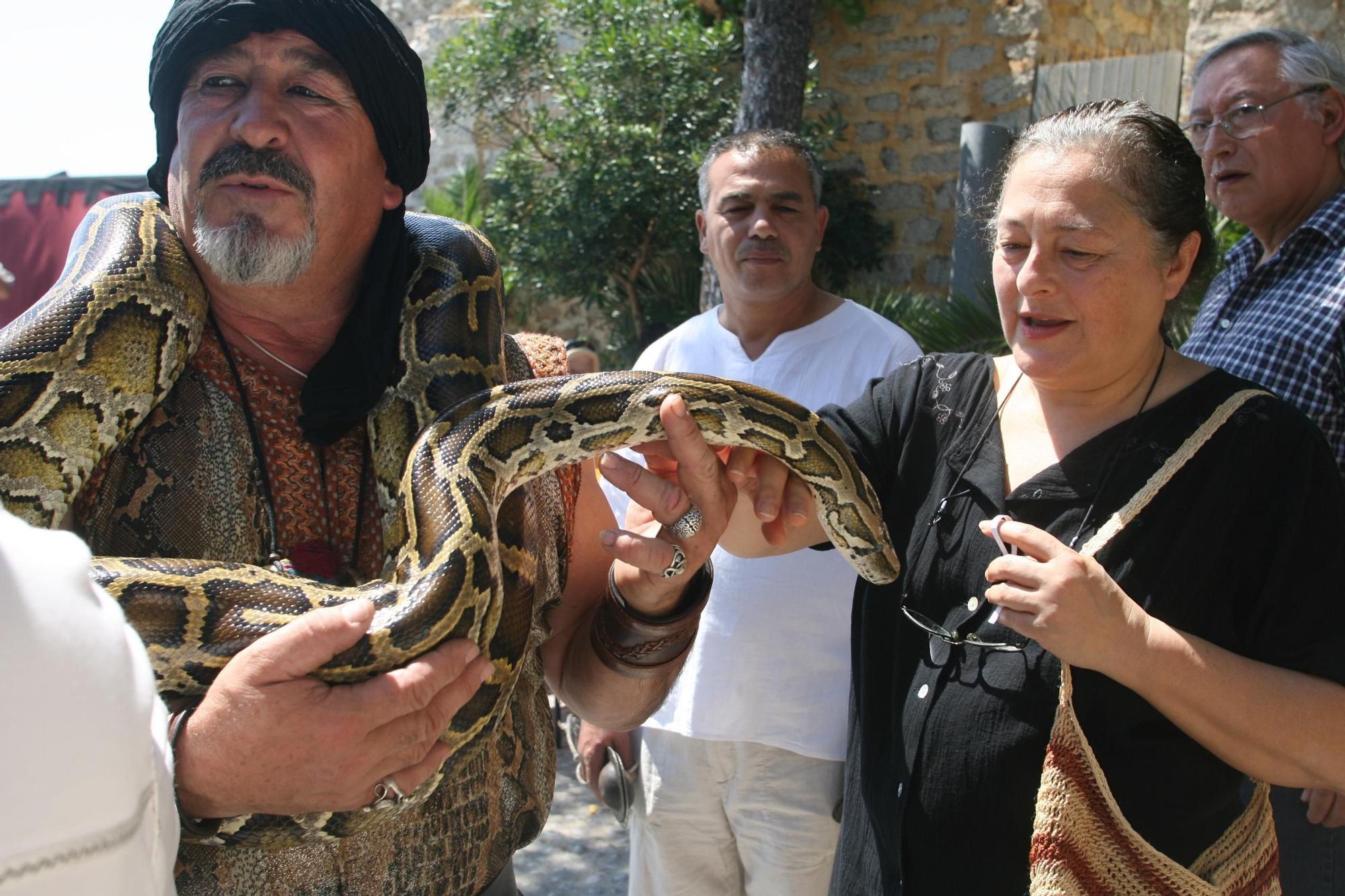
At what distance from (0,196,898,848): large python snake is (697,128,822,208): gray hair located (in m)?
2.52

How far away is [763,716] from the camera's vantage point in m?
3.87

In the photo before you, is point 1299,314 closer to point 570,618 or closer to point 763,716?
point 763,716

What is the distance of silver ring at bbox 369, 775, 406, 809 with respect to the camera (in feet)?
5.79

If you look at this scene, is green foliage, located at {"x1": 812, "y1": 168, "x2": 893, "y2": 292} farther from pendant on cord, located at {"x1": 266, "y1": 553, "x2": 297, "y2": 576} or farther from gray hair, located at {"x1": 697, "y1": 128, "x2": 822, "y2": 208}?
pendant on cord, located at {"x1": 266, "y1": 553, "x2": 297, "y2": 576}

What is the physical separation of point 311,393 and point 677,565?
0.93 metres

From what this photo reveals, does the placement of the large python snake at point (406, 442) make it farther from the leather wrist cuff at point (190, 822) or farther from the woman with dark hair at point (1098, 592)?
the woman with dark hair at point (1098, 592)

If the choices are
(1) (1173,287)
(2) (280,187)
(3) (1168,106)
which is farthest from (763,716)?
(3) (1168,106)

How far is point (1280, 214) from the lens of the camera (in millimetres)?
3938

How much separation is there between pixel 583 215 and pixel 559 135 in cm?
143

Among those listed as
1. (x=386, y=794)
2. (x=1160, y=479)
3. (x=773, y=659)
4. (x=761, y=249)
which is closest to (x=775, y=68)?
(x=761, y=249)

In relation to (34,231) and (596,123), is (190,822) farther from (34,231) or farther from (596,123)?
(596,123)

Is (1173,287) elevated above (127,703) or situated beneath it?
elevated above

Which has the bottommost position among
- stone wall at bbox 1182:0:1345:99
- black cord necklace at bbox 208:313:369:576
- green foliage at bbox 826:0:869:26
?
black cord necklace at bbox 208:313:369:576

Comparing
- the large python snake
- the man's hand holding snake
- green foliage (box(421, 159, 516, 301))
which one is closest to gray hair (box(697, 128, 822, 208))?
the large python snake
